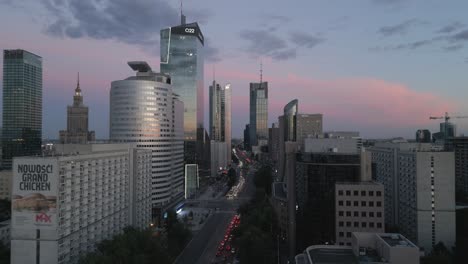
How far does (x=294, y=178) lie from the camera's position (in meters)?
81.9

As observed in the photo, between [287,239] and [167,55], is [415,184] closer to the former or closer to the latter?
[287,239]

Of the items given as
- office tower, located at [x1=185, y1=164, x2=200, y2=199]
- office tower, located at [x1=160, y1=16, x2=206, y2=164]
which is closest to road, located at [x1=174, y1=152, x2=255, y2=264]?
office tower, located at [x1=185, y1=164, x2=200, y2=199]

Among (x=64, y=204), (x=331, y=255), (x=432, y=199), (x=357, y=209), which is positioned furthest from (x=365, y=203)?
(x=64, y=204)

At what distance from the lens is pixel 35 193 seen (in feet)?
166

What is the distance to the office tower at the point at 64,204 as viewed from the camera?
5019cm

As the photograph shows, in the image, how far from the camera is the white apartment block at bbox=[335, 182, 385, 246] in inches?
2435

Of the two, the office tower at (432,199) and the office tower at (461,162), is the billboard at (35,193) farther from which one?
the office tower at (461,162)

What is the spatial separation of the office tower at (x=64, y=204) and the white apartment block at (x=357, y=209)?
3860 centimetres

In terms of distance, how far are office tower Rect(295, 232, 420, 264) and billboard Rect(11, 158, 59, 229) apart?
106ft

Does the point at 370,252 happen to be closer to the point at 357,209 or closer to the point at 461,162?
the point at 357,209

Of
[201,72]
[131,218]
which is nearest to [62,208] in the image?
[131,218]

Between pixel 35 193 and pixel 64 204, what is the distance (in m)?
3.88

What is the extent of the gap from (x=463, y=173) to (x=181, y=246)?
104 m

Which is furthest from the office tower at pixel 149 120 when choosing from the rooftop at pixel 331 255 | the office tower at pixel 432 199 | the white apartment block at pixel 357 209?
the rooftop at pixel 331 255
